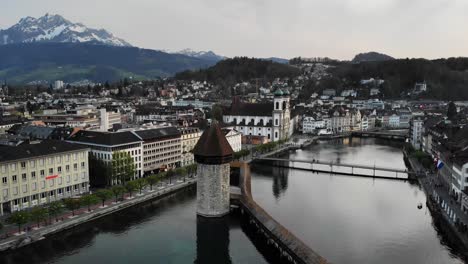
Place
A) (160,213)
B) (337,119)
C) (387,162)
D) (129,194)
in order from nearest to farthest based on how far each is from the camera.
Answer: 1. (160,213)
2. (129,194)
3. (387,162)
4. (337,119)

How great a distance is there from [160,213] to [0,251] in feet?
33.0

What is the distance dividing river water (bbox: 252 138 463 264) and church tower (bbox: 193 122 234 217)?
3871mm

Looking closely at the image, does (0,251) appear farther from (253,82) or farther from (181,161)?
(253,82)

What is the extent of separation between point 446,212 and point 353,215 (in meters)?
5.57

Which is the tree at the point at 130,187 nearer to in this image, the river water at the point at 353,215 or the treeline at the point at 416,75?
the river water at the point at 353,215

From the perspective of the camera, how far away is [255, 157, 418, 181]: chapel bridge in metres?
41.6

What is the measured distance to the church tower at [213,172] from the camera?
2784 centimetres

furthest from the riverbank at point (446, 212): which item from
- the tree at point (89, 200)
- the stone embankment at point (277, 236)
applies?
the tree at point (89, 200)

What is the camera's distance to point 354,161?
1982 inches

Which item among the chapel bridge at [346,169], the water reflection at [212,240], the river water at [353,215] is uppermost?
the chapel bridge at [346,169]

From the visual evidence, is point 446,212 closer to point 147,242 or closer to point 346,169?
point 346,169

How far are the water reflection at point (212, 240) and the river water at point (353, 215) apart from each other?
12.6 feet

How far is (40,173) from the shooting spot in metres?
28.7

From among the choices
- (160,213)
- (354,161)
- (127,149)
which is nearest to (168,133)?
(127,149)
